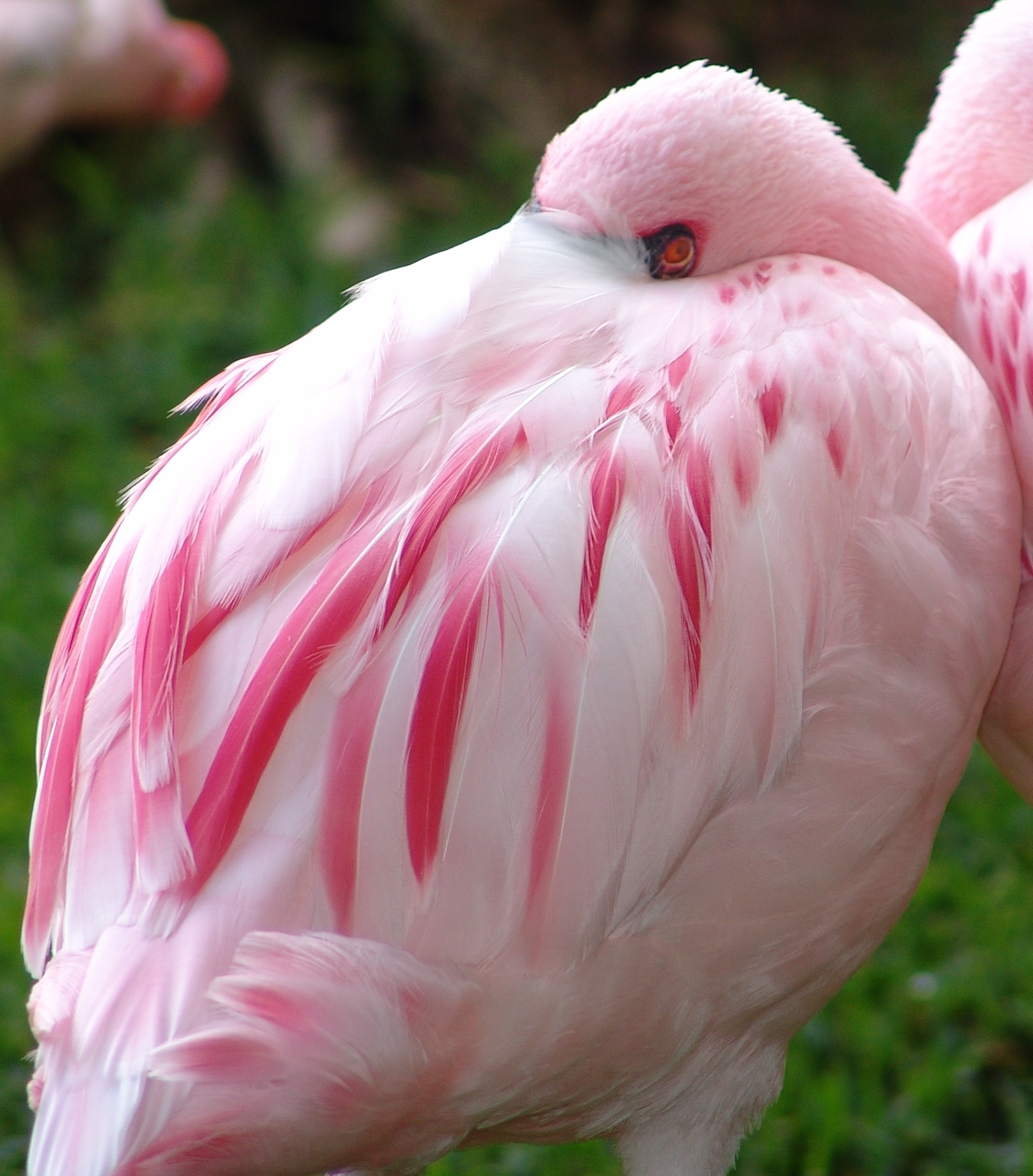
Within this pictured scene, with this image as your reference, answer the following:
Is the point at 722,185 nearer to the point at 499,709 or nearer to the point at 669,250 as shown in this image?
the point at 669,250

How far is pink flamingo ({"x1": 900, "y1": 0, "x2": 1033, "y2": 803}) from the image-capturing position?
151 cm

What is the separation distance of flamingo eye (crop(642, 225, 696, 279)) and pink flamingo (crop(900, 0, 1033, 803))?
0.32 m

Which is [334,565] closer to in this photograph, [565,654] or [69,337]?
[565,654]

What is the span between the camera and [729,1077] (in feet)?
4.84

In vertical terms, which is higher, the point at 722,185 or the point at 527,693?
the point at 722,185

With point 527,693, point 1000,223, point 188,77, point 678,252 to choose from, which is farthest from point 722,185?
point 188,77

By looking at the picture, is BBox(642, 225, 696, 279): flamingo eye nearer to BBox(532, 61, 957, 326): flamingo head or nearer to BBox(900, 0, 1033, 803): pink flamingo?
BBox(532, 61, 957, 326): flamingo head

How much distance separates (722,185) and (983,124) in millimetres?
397

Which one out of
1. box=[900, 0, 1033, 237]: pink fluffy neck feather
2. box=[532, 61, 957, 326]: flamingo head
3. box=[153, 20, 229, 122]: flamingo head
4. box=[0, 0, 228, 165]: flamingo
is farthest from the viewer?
box=[153, 20, 229, 122]: flamingo head

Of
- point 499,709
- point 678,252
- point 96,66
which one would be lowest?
point 499,709

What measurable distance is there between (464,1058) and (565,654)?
34 cm

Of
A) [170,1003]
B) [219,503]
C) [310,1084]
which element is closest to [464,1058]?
[310,1084]

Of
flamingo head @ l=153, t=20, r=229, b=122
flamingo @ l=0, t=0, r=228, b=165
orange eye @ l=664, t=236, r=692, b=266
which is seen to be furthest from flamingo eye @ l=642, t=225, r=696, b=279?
flamingo head @ l=153, t=20, r=229, b=122

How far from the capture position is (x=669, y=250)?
1479mm
